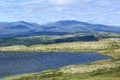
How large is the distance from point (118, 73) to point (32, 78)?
33102 mm

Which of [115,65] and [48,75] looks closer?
[48,75]

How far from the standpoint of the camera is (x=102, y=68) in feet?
503

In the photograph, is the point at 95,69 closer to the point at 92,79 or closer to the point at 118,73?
the point at 118,73

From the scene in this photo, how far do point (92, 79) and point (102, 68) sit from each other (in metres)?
36.5

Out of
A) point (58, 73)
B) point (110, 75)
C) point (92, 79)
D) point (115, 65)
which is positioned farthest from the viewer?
point (115, 65)

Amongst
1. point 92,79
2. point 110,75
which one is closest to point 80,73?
point 110,75

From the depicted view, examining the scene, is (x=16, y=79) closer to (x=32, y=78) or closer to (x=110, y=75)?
(x=32, y=78)

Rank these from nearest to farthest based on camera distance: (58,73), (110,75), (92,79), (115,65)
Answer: (92,79), (110,75), (58,73), (115,65)

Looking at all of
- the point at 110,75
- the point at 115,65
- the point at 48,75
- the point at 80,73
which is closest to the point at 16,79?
the point at 48,75

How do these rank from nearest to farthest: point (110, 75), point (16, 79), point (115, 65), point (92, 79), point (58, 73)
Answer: point (92, 79) → point (110, 75) → point (16, 79) → point (58, 73) → point (115, 65)

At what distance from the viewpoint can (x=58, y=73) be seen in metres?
148

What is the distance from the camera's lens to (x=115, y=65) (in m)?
160

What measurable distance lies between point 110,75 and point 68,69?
30549 millimetres

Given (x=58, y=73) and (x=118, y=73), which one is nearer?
(x=118, y=73)
